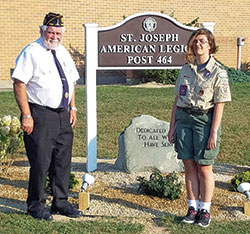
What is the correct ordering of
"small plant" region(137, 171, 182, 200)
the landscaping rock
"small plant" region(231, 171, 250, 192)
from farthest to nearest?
the landscaping rock < "small plant" region(231, 171, 250, 192) < "small plant" region(137, 171, 182, 200)

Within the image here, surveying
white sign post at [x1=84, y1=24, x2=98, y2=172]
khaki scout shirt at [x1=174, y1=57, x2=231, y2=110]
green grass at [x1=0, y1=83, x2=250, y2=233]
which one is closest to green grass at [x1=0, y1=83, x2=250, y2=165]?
green grass at [x1=0, y1=83, x2=250, y2=233]

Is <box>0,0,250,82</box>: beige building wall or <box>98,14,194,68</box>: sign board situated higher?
<box>0,0,250,82</box>: beige building wall

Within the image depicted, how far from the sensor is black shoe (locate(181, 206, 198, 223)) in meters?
4.85

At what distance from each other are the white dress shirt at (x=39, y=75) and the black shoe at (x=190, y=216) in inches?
63.1

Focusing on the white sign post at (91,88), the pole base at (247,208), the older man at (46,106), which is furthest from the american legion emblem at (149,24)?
the pole base at (247,208)

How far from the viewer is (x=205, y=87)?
460 centimetres

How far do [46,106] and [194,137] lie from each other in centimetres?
142

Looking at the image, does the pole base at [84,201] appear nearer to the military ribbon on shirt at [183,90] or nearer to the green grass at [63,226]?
the green grass at [63,226]

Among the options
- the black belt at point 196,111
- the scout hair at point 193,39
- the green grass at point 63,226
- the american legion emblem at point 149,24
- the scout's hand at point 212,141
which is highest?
the american legion emblem at point 149,24

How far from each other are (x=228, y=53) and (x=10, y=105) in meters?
12.6

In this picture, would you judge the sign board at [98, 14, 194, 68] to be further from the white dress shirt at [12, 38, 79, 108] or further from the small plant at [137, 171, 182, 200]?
the white dress shirt at [12, 38, 79, 108]

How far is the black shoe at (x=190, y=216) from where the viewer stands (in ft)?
15.9

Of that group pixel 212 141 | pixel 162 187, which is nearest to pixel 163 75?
pixel 162 187

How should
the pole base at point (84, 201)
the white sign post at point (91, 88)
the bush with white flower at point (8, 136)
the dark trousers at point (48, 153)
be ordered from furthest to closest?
the white sign post at point (91, 88)
the bush with white flower at point (8, 136)
the pole base at point (84, 201)
the dark trousers at point (48, 153)
